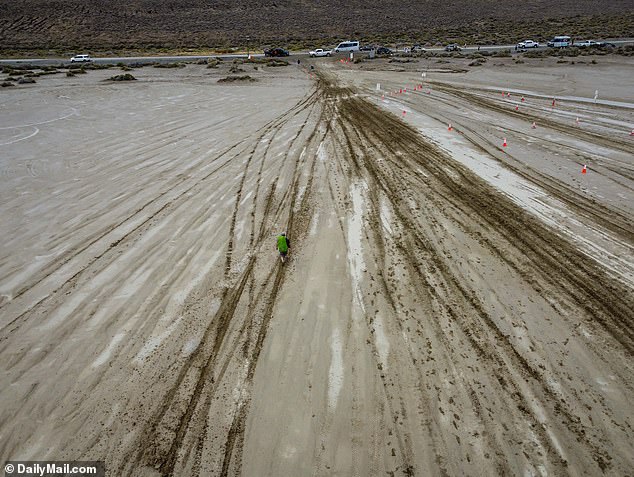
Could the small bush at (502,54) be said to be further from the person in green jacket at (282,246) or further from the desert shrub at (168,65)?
the person in green jacket at (282,246)

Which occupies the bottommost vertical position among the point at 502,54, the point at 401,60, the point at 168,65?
the point at 168,65

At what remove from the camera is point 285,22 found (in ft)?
277

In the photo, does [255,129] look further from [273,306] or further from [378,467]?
[378,467]

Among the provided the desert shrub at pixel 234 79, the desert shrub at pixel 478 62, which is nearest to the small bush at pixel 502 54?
Result: the desert shrub at pixel 478 62

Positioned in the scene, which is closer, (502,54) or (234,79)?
(234,79)

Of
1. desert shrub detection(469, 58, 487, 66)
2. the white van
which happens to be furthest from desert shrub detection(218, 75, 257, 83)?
the white van

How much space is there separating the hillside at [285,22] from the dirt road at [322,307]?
6010cm

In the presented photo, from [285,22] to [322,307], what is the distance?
93.3 meters

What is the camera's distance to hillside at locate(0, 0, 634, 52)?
68.1 meters

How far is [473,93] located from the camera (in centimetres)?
2564

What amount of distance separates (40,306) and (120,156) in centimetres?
911

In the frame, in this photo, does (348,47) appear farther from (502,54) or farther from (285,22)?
→ (285,22)

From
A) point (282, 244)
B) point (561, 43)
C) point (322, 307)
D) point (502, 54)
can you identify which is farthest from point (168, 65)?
point (561, 43)

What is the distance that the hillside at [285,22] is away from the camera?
224 feet
